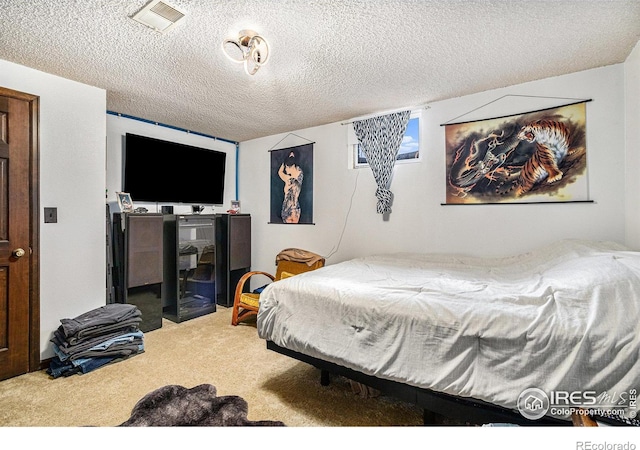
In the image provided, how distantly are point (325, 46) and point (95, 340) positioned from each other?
113 inches

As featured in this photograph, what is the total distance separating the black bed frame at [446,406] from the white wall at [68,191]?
234 centimetres

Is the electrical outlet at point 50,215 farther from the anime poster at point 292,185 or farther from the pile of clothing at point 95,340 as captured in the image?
the anime poster at point 292,185

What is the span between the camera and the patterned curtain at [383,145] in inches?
123

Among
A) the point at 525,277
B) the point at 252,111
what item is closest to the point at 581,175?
the point at 525,277

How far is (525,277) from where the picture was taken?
1.90m

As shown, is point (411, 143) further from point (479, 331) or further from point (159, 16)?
point (159, 16)

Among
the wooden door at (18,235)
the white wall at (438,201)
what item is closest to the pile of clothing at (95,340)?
the wooden door at (18,235)

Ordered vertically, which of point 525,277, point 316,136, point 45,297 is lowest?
point 45,297

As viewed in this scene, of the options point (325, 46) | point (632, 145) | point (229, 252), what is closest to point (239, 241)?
point (229, 252)

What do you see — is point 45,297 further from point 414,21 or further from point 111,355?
point 414,21

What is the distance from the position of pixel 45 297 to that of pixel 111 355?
0.72 m

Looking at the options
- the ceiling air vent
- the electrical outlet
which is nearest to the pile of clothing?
the electrical outlet

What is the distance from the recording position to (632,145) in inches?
→ 83.7
